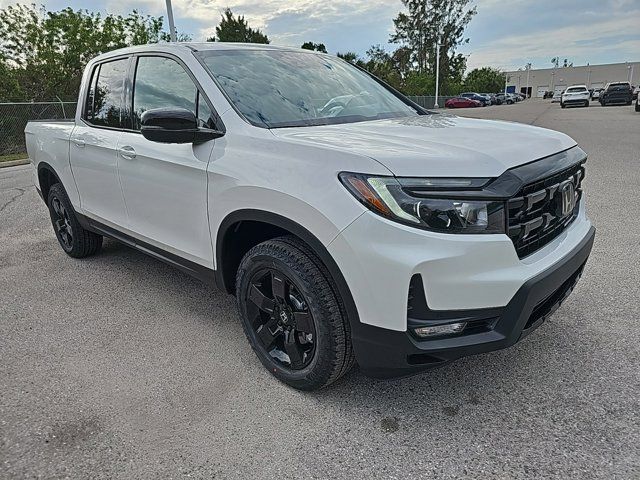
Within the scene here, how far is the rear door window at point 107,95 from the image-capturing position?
3730 mm

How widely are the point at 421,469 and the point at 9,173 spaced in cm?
1272

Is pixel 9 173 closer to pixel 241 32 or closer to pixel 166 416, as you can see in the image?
pixel 166 416

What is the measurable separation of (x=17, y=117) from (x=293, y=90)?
15.5m

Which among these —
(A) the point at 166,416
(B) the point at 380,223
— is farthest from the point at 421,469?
(A) the point at 166,416

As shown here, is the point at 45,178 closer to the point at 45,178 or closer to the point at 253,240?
the point at 45,178

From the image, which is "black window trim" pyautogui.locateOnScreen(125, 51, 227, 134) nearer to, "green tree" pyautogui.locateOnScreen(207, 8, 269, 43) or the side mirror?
the side mirror

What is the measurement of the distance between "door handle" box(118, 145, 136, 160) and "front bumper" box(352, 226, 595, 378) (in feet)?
6.77

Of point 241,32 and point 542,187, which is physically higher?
point 241,32

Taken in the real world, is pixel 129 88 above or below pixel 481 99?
below

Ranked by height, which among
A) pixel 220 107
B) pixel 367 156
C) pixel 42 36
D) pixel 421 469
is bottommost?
pixel 421 469

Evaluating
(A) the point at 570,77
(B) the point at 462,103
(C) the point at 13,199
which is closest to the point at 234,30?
(B) the point at 462,103

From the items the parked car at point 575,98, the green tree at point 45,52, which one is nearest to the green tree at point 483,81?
the parked car at point 575,98

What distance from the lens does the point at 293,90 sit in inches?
121

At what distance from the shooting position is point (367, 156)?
211cm
